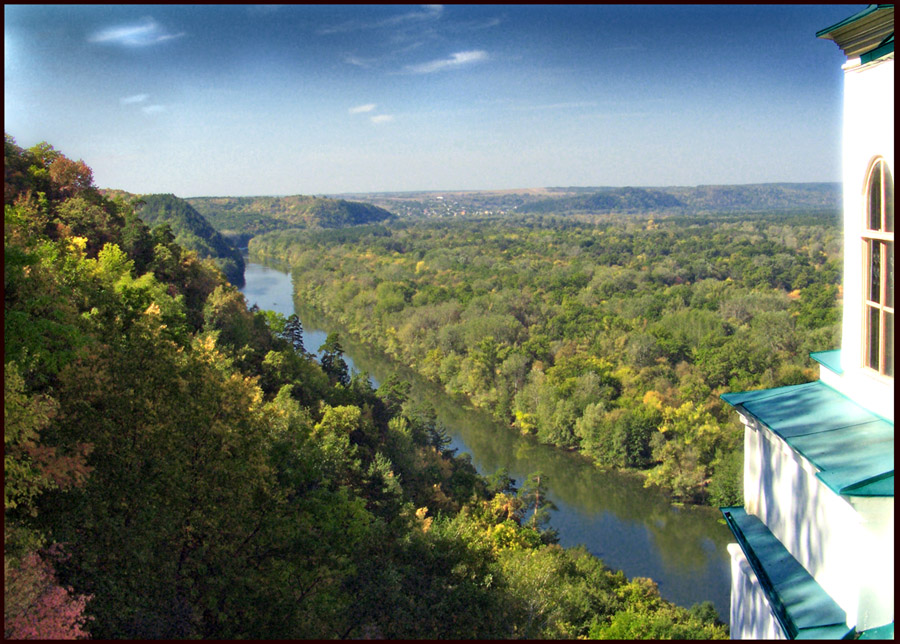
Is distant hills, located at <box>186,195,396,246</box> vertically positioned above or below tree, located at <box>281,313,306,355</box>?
above

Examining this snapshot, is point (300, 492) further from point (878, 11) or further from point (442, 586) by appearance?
point (878, 11)

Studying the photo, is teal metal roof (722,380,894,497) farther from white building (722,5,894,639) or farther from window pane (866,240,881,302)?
window pane (866,240,881,302)

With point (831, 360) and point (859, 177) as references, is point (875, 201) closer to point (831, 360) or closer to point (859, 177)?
point (859, 177)

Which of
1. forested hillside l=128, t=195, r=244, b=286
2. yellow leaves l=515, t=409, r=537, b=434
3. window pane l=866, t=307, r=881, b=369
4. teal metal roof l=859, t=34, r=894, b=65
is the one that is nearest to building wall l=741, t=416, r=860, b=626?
window pane l=866, t=307, r=881, b=369

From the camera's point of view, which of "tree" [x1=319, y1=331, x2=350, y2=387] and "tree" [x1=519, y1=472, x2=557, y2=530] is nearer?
"tree" [x1=519, y1=472, x2=557, y2=530]

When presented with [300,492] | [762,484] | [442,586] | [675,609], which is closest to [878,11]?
[762,484]

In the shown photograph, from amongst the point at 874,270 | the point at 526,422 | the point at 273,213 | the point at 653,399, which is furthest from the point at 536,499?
the point at 273,213
